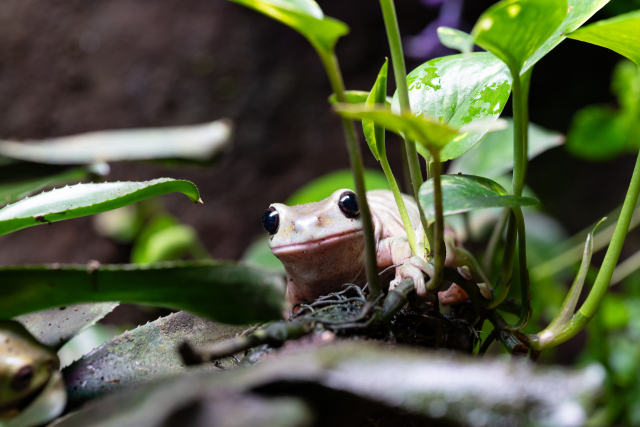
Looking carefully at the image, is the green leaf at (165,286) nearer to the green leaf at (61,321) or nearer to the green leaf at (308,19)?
the green leaf at (61,321)

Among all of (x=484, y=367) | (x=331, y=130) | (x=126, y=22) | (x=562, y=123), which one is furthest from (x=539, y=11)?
(x=126, y=22)

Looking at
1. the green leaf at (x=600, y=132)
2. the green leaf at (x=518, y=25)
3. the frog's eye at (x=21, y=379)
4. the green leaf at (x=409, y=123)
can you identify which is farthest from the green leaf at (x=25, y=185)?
the green leaf at (x=600, y=132)

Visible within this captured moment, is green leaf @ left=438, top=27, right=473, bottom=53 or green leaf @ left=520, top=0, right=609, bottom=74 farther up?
green leaf @ left=520, top=0, right=609, bottom=74

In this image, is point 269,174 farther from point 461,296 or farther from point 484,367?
point 484,367

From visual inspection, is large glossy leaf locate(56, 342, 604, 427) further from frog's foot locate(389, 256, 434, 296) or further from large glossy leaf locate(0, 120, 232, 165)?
large glossy leaf locate(0, 120, 232, 165)

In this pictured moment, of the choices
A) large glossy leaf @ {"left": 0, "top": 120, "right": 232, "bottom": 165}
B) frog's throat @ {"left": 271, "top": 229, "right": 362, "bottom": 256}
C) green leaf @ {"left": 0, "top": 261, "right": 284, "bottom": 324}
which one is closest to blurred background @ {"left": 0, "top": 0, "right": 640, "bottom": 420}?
large glossy leaf @ {"left": 0, "top": 120, "right": 232, "bottom": 165}

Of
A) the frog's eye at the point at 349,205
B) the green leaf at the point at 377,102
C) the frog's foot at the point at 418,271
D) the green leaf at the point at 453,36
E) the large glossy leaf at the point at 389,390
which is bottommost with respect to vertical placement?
the frog's eye at the point at 349,205
